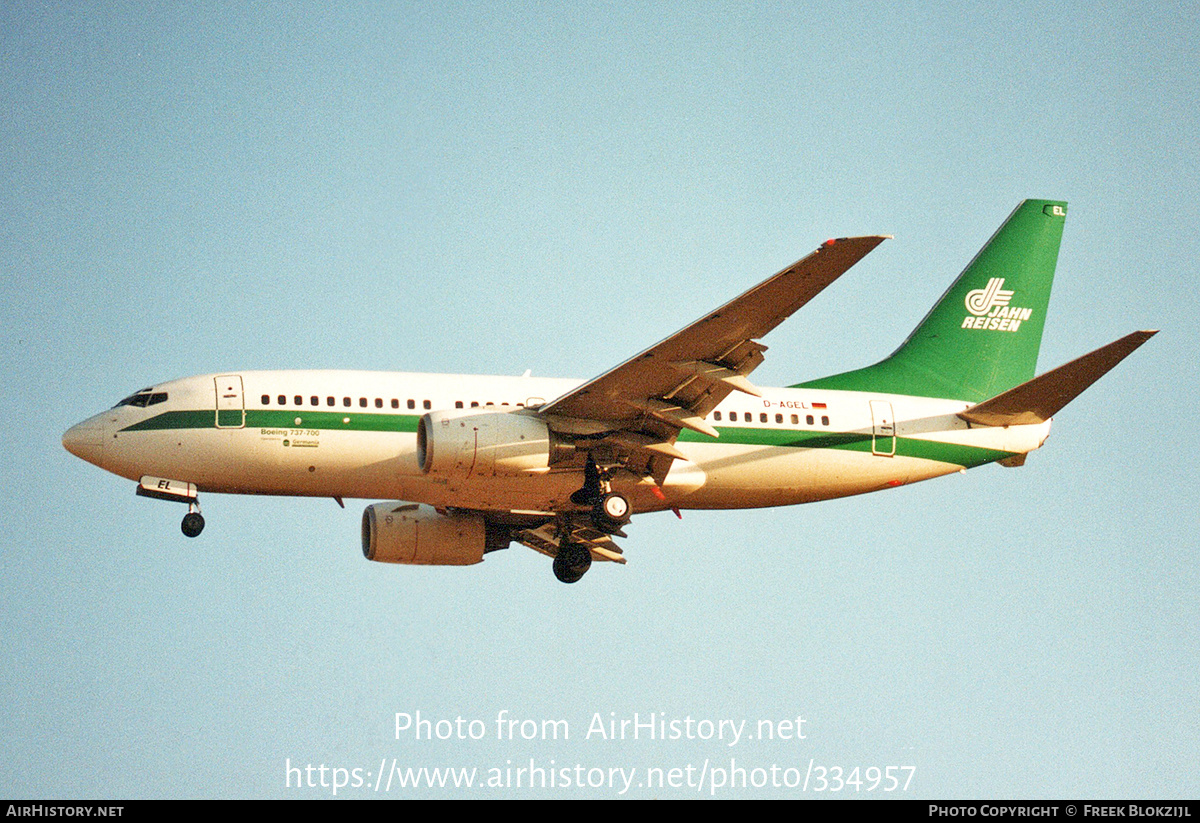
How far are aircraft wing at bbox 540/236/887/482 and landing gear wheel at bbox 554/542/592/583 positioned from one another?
435cm

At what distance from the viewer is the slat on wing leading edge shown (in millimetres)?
24672

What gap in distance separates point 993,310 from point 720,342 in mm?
12335

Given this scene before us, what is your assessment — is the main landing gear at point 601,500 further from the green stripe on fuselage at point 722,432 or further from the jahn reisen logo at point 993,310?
the jahn reisen logo at point 993,310

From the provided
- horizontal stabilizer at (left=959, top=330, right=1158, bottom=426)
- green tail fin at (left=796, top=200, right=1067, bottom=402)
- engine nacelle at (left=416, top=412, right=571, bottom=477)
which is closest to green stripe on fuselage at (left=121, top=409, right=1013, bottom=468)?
horizontal stabilizer at (left=959, top=330, right=1158, bottom=426)

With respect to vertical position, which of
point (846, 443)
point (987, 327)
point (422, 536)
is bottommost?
point (422, 536)

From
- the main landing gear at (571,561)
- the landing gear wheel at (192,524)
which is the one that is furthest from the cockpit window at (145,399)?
the main landing gear at (571,561)

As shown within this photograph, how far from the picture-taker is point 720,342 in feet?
89.4

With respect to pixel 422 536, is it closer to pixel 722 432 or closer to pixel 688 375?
pixel 722 432

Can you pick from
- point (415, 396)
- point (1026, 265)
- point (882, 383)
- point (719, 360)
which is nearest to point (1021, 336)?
point (1026, 265)

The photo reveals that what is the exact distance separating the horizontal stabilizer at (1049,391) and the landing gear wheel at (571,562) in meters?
9.68

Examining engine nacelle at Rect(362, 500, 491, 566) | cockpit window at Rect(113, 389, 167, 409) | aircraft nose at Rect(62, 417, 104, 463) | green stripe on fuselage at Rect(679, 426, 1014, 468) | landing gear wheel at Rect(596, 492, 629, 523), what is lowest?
engine nacelle at Rect(362, 500, 491, 566)

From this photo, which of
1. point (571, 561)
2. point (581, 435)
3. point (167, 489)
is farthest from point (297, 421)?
point (571, 561)

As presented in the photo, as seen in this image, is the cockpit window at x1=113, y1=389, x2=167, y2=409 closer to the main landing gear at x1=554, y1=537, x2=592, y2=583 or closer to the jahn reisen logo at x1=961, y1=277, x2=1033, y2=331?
the main landing gear at x1=554, y1=537, x2=592, y2=583

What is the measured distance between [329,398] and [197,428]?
2.88 metres
